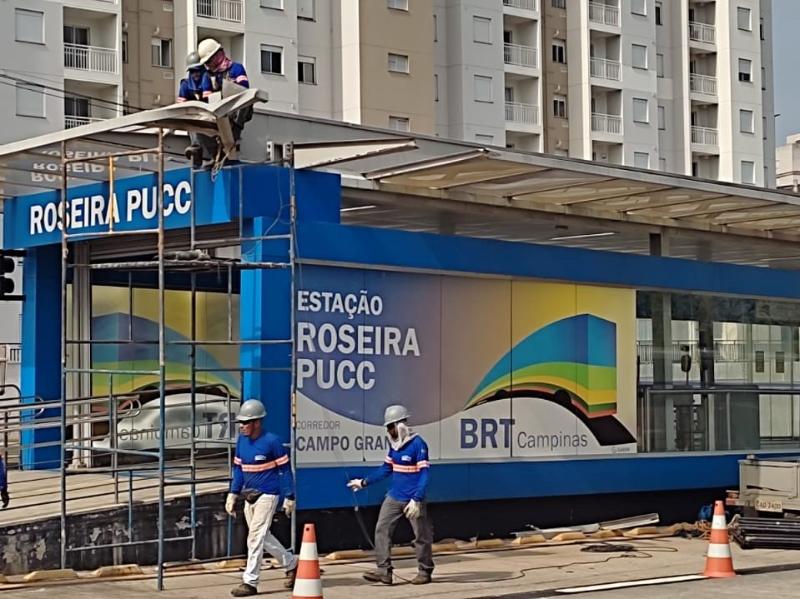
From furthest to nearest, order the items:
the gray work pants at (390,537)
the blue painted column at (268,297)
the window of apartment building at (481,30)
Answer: the window of apartment building at (481,30) → the blue painted column at (268,297) → the gray work pants at (390,537)

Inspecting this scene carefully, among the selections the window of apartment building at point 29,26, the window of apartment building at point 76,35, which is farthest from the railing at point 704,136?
the window of apartment building at point 29,26

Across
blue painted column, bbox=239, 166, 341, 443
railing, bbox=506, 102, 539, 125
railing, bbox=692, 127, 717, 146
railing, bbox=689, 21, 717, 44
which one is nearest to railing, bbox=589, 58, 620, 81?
railing, bbox=506, 102, 539, 125

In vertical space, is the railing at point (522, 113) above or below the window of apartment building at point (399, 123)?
above

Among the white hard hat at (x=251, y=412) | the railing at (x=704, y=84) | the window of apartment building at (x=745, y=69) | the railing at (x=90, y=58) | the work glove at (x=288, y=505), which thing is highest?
the window of apartment building at (x=745, y=69)

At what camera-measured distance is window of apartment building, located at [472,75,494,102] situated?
56.8 metres

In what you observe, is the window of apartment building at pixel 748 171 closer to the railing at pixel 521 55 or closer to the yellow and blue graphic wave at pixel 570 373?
the railing at pixel 521 55

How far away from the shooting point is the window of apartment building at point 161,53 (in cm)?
4738

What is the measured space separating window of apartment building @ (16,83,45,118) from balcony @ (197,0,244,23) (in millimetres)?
6553

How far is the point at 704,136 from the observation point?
225ft

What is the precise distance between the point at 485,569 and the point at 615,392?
4448mm

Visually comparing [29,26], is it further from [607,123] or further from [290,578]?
[290,578]

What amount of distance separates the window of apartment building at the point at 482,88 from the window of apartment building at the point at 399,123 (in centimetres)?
522

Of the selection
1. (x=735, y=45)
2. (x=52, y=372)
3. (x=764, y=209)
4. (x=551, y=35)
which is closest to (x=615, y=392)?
(x=764, y=209)

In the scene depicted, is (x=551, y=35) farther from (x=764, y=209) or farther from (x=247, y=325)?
(x=247, y=325)
